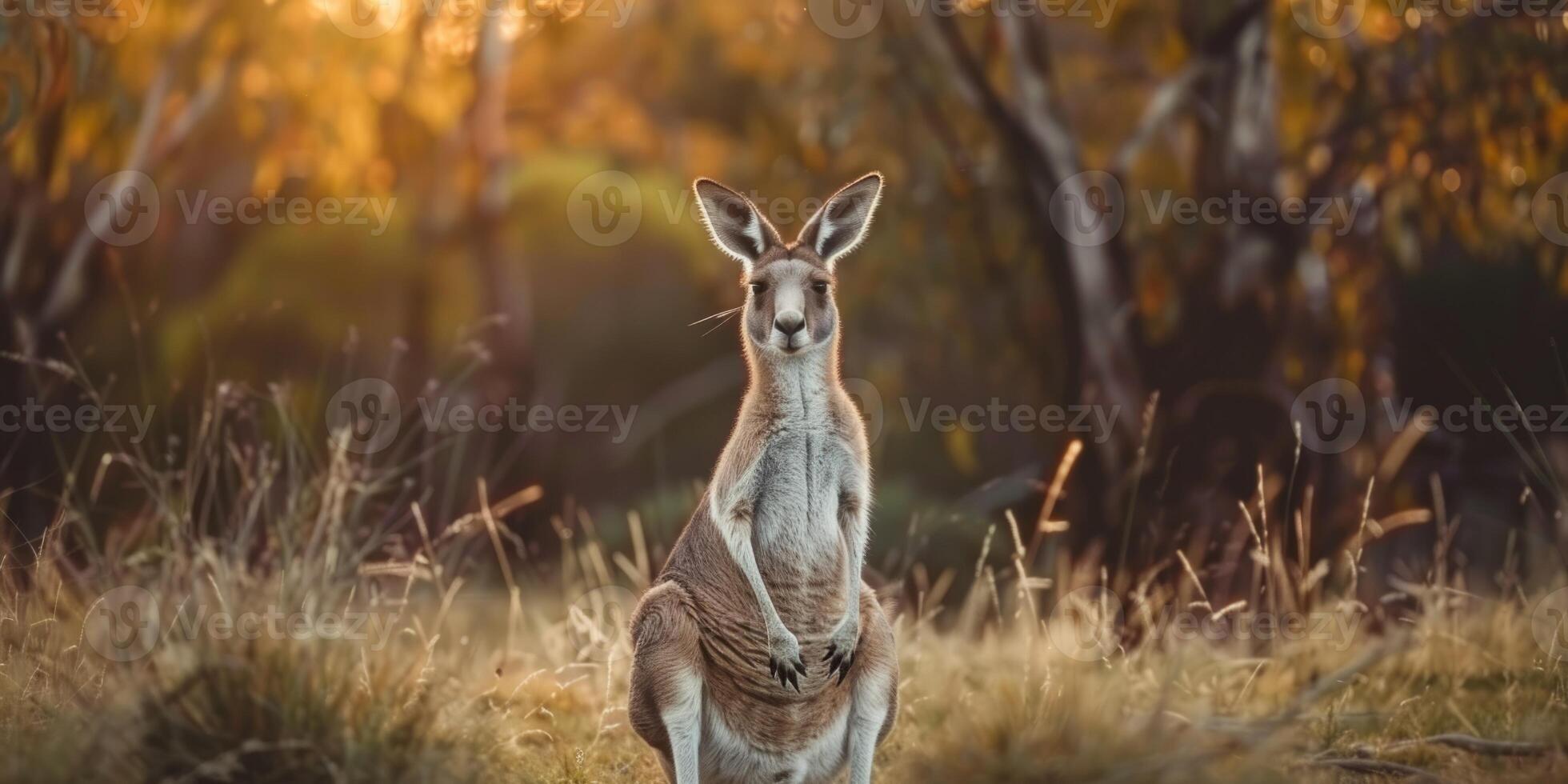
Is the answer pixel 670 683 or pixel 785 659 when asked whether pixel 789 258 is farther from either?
pixel 670 683

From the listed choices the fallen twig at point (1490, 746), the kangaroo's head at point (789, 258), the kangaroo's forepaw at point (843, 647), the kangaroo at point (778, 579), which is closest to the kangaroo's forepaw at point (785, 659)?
the kangaroo at point (778, 579)

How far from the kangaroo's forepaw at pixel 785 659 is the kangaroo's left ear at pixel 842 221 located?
3.84 ft

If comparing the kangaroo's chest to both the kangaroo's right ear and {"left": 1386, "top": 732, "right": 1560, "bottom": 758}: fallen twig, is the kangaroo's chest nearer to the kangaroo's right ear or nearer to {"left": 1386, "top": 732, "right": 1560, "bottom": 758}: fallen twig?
the kangaroo's right ear

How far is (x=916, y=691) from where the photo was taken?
18.5 feet

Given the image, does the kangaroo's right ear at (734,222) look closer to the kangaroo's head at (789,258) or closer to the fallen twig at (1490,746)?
the kangaroo's head at (789,258)

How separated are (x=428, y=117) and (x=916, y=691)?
6851 mm

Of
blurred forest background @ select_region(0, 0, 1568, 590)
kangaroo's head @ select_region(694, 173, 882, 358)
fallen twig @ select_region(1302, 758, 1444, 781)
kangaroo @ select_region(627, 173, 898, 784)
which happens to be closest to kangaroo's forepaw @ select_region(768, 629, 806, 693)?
kangaroo @ select_region(627, 173, 898, 784)

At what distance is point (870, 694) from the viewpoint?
14.0 feet

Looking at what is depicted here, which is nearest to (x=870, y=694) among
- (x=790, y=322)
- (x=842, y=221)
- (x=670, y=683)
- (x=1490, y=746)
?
(x=670, y=683)

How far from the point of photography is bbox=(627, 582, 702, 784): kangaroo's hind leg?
411 cm

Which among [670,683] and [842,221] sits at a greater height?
[842,221]

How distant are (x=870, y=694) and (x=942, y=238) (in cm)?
515

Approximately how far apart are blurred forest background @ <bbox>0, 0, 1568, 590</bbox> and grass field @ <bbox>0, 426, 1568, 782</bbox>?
48 cm

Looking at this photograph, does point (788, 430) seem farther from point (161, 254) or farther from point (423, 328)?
point (161, 254)
